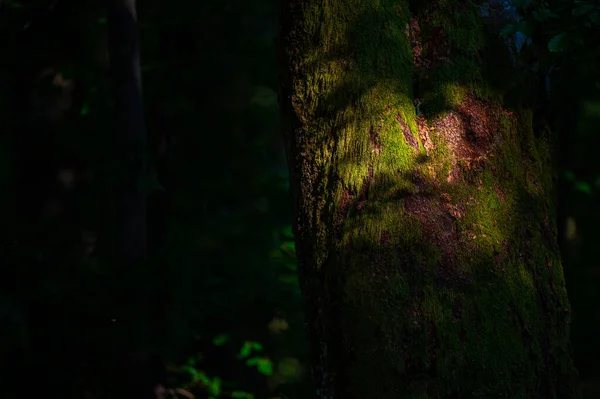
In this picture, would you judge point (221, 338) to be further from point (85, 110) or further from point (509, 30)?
point (509, 30)

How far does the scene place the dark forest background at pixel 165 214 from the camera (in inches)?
203

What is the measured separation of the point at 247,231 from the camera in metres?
7.39

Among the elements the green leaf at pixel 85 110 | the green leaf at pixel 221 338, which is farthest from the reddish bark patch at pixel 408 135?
the green leaf at pixel 85 110

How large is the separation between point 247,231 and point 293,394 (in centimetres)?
200

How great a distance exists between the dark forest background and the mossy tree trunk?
293cm

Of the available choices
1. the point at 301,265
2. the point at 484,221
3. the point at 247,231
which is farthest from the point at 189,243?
Result: the point at 484,221

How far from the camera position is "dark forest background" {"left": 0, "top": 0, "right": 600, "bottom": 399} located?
17.0 ft

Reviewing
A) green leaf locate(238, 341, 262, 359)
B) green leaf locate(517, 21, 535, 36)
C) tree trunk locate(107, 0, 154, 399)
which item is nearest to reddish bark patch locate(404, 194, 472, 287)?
green leaf locate(517, 21, 535, 36)

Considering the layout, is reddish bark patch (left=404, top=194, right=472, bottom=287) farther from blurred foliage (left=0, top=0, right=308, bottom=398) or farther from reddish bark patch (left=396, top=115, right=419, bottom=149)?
blurred foliage (left=0, top=0, right=308, bottom=398)

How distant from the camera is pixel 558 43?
2615 millimetres

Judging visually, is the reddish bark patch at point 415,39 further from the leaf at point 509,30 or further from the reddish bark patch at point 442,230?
the reddish bark patch at point 442,230

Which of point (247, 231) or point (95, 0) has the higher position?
point (95, 0)

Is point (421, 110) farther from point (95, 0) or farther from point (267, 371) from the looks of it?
point (95, 0)

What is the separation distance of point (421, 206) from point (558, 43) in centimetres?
86
